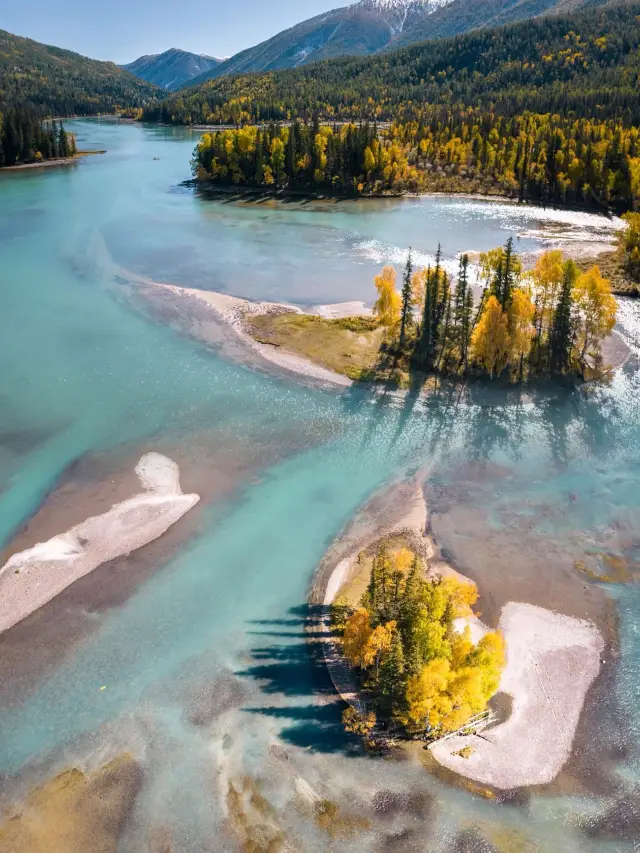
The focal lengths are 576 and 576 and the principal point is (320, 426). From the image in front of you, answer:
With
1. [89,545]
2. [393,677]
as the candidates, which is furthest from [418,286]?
[393,677]

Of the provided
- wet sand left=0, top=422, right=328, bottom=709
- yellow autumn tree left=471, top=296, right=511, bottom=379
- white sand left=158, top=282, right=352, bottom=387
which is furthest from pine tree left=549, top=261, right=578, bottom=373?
wet sand left=0, top=422, right=328, bottom=709

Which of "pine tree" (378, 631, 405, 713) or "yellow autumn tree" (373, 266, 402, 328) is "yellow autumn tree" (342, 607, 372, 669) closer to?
"pine tree" (378, 631, 405, 713)

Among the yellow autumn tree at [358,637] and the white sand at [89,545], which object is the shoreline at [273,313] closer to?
the white sand at [89,545]

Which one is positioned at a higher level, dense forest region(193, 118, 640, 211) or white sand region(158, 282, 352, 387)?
dense forest region(193, 118, 640, 211)

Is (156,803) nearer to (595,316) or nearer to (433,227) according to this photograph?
(595,316)

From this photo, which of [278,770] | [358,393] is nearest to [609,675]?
[278,770]

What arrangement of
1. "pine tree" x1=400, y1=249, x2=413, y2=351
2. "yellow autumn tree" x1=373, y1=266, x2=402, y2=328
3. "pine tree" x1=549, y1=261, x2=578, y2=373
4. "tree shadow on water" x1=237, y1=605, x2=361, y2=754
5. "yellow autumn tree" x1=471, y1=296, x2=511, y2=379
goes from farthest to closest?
"yellow autumn tree" x1=373, y1=266, x2=402, y2=328 < "pine tree" x1=400, y1=249, x2=413, y2=351 < "pine tree" x1=549, y1=261, x2=578, y2=373 < "yellow autumn tree" x1=471, y1=296, x2=511, y2=379 < "tree shadow on water" x1=237, y1=605, x2=361, y2=754
